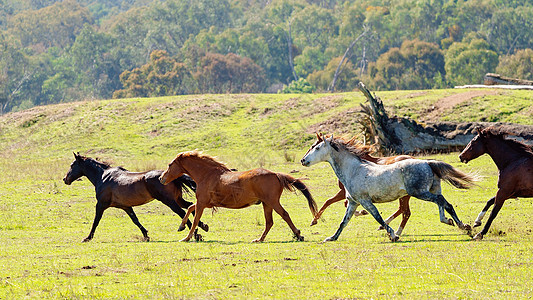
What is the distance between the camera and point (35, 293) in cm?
923

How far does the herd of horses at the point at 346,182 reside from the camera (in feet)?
42.3

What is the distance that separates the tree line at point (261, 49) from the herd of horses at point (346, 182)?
206ft

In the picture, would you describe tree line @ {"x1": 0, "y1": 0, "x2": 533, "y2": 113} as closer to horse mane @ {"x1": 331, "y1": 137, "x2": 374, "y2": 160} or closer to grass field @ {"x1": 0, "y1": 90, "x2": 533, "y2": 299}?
grass field @ {"x1": 0, "y1": 90, "x2": 533, "y2": 299}

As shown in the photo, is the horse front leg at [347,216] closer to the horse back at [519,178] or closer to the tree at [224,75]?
the horse back at [519,178]

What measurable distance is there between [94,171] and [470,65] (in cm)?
6588

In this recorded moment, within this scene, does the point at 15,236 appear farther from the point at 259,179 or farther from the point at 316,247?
the point at 316,247

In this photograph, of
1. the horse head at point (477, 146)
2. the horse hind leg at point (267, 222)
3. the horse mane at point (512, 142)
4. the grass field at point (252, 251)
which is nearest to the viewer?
the grass field at point (252, 251)

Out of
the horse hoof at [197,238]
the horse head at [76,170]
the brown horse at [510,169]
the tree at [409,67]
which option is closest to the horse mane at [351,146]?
the brown horse at [510,169]

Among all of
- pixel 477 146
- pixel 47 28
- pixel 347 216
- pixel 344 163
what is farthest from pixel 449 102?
pixel 47 28

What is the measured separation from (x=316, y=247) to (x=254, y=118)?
34.1 m

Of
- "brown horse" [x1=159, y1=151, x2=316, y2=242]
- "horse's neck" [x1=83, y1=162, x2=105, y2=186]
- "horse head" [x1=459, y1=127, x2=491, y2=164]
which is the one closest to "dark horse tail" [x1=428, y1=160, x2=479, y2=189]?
"horse head" [x1=459, y1=127, x2=491, y2=164]

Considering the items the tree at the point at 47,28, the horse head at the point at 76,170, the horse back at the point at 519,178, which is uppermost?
the horse back at the point at 519,178

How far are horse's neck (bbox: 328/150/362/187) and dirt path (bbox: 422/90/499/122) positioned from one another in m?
26.5

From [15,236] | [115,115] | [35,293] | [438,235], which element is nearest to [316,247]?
[438,235]
